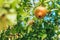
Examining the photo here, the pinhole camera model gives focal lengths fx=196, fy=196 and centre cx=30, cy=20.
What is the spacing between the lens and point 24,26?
1.65 metres

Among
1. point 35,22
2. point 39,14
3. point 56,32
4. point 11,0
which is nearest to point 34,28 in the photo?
point 35,22

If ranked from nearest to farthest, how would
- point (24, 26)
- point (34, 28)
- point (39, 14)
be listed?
point (39, 14) < point (24, 26) < point (34, 28)

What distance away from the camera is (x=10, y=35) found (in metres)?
1.93

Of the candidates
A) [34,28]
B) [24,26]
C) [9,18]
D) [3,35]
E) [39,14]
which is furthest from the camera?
[3,35]

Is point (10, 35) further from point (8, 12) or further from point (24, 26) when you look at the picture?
point (8, 12)

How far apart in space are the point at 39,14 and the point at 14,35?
2.65 ft

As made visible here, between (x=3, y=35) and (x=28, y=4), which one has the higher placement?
(x=28, y=4)

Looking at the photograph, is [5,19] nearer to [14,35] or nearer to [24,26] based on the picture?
[24,26]

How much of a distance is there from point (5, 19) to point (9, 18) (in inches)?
0.7

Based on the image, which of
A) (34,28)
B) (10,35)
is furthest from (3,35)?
(34,28)

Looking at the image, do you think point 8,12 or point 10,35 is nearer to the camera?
point 8,12

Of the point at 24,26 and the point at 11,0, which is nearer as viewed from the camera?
the point at 11,0

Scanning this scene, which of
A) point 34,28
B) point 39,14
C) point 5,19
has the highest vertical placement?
point 5,19

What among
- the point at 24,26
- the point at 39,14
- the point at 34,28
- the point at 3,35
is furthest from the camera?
the point at 3,35
